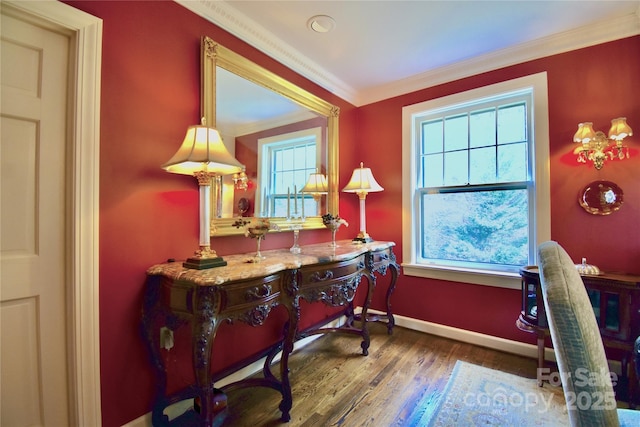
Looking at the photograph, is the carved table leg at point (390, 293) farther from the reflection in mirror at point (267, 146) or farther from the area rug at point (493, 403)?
the reflection in mirror at point (267, 146)

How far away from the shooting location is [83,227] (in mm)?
1333

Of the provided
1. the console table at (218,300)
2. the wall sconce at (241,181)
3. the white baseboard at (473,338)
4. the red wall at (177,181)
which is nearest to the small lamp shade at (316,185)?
the red wall at (177,181)

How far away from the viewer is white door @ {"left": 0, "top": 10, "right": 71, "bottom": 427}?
3.99 feet

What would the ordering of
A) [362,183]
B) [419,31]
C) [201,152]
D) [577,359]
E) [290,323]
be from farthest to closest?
[362,183], [419,31], [290,323], [201,152], [577,359]

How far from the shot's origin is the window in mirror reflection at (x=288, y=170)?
227 cm

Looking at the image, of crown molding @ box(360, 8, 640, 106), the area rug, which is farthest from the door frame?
crown molding @ box(360, 8, 640, 106)

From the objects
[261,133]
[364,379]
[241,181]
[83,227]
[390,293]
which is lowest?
[364,379]

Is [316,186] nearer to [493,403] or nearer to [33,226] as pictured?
[33,226]

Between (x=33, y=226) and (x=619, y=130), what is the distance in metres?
3.47

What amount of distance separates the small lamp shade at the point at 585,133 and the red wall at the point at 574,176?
0.22m

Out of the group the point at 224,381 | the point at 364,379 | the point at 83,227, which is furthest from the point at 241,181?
the point at 364,379

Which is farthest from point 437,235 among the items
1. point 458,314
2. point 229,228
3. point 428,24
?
point 229,228

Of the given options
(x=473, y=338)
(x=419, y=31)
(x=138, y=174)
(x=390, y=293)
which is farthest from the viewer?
(x=390, y=293)

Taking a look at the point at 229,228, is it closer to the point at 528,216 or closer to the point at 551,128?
the point at 528,216
